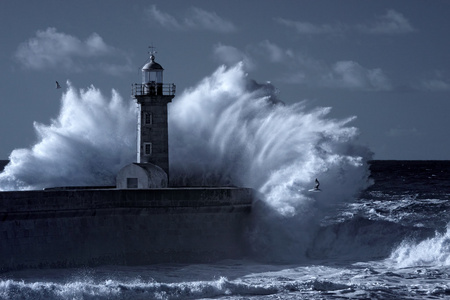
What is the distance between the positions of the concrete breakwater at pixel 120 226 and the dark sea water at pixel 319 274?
35cm

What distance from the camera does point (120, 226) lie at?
68.8ft

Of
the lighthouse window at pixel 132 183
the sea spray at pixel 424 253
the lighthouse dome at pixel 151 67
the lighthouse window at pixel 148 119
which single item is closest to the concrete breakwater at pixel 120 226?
the lighthouse window at pixel 132 183

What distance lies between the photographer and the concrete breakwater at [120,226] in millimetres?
19266

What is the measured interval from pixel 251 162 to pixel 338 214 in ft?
10.4

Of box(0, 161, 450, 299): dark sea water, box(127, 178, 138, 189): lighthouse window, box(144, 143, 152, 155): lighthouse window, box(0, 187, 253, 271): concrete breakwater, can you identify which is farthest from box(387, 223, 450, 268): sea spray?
box(144, 143, 152, 155): lighthouse window

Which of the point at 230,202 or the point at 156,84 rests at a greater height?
the point at 156,84

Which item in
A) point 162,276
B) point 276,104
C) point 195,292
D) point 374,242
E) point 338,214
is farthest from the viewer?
point 276,104

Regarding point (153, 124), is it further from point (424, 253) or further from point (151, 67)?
point (424, 253)

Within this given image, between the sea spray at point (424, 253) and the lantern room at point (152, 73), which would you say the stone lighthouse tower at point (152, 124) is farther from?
the sea spray at point (424, 253)

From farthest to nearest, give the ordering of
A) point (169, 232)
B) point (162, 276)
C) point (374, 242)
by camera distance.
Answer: point (374, 242), point (169, 232), point (162, 276)

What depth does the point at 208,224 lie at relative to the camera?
72.7 feet

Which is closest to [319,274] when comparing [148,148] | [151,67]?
[148,148]

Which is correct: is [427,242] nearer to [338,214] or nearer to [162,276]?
[338,214]

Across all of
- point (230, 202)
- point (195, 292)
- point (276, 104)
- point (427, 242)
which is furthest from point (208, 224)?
point (276, 104)
